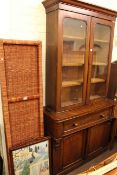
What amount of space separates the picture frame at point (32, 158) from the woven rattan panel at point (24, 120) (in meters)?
0.09

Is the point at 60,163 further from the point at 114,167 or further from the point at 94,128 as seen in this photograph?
the point at 114,167

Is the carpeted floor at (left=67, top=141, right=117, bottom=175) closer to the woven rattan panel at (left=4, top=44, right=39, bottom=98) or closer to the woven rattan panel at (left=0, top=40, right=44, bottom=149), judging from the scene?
the woven rattan panel at (left=0, top=40, right=44, bottom=149)

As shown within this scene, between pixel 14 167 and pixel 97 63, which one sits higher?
pixel 97 63

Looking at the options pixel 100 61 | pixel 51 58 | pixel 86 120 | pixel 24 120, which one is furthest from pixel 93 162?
pixel 51 58

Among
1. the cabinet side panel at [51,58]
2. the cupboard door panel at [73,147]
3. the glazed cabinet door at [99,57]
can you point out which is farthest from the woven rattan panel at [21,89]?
the glazed cabinet door at [99,57]

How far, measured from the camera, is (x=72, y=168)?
2.12 m

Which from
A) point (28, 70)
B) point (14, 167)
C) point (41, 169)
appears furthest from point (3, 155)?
point (28, 70)

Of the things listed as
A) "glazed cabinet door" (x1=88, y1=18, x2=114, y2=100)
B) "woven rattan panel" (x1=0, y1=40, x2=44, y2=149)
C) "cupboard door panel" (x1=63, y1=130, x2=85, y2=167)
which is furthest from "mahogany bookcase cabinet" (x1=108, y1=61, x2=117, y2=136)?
"woven rattan panel" (x1=0, y1=40, x2=44, y2=149)

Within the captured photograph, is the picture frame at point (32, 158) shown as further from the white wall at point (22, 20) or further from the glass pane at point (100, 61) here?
the white wall at point (22, 20)

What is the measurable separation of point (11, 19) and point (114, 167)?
1.62 m

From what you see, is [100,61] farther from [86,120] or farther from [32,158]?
[32,158]

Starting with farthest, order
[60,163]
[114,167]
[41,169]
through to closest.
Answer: [60,163], [41,169], [114,167]

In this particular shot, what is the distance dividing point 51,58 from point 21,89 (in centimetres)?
51

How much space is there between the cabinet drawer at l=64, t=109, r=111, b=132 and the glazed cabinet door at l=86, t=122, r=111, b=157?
0.42ft
